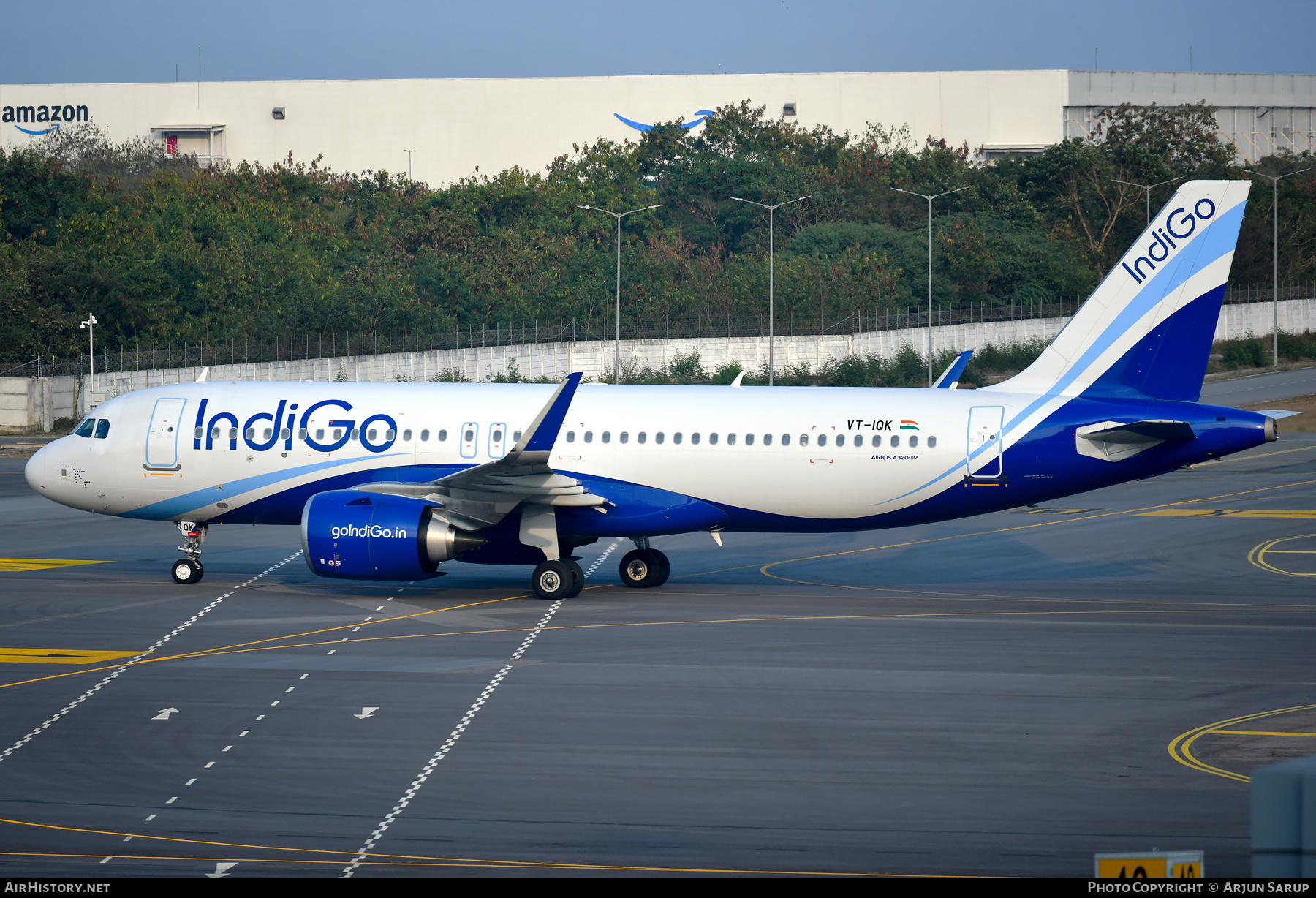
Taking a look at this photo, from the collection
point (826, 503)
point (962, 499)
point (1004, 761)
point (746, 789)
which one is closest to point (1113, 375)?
point (962, 499)

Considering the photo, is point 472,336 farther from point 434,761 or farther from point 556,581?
point 434,761

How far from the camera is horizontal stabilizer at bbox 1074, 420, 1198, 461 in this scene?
89.5 feet

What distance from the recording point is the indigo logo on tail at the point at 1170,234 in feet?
93.6

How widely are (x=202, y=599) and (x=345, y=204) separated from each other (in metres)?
104

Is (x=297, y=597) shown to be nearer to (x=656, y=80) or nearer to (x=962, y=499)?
(x=962, y=499)

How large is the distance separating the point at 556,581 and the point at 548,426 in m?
3.81

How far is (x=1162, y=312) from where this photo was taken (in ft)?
93.8

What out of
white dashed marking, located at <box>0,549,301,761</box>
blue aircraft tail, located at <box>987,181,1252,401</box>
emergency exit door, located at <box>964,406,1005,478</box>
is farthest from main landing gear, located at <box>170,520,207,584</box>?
blue aircraft tail, located at <box>987,181,1252,401</box>

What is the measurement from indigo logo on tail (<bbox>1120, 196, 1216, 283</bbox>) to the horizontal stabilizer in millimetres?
3563

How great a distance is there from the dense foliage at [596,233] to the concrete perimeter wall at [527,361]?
353 cm

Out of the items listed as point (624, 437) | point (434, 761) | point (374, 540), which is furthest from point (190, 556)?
point (434, 761)

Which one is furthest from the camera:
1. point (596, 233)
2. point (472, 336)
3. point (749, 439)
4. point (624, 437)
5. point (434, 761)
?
point (596, 233)

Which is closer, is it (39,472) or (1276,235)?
(39,472)

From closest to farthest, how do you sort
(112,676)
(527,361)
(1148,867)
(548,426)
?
(1148,867) < (112,676) < (548,426) < (527,361)
